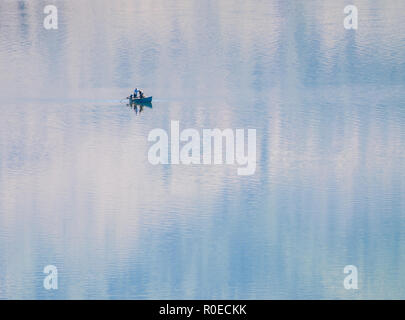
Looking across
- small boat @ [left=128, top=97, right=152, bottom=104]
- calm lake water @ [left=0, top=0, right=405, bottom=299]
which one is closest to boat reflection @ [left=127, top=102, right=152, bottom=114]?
small boat @ [left=128, top=97, right=152, bottom=104]

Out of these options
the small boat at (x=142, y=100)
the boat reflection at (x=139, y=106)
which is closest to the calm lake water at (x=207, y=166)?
the boat reflection at (x=139, y=106)

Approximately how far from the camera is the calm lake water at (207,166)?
1183cm

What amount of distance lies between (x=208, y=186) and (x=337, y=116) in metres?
5.45

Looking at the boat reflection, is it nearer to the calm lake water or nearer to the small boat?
the small boat

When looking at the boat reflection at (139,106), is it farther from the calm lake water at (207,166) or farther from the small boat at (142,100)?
the calm lake water at (207,166)

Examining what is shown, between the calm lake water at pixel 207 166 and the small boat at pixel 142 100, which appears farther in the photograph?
the small boat at pixel 142 100

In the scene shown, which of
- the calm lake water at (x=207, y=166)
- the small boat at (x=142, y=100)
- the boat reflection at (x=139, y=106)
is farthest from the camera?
the small boat at (x=142, y=100)

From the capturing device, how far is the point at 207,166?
1495 centimetres

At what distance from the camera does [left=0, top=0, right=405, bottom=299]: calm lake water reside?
38.8ft

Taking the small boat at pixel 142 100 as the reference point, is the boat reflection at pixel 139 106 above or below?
below

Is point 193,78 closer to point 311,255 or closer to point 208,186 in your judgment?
point 208,186

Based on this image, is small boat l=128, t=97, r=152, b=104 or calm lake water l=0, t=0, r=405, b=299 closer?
calm lake water l=0, t=0, r=405, b=299

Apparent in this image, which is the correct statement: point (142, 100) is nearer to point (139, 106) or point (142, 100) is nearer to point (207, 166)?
Result: point (139, 106)
